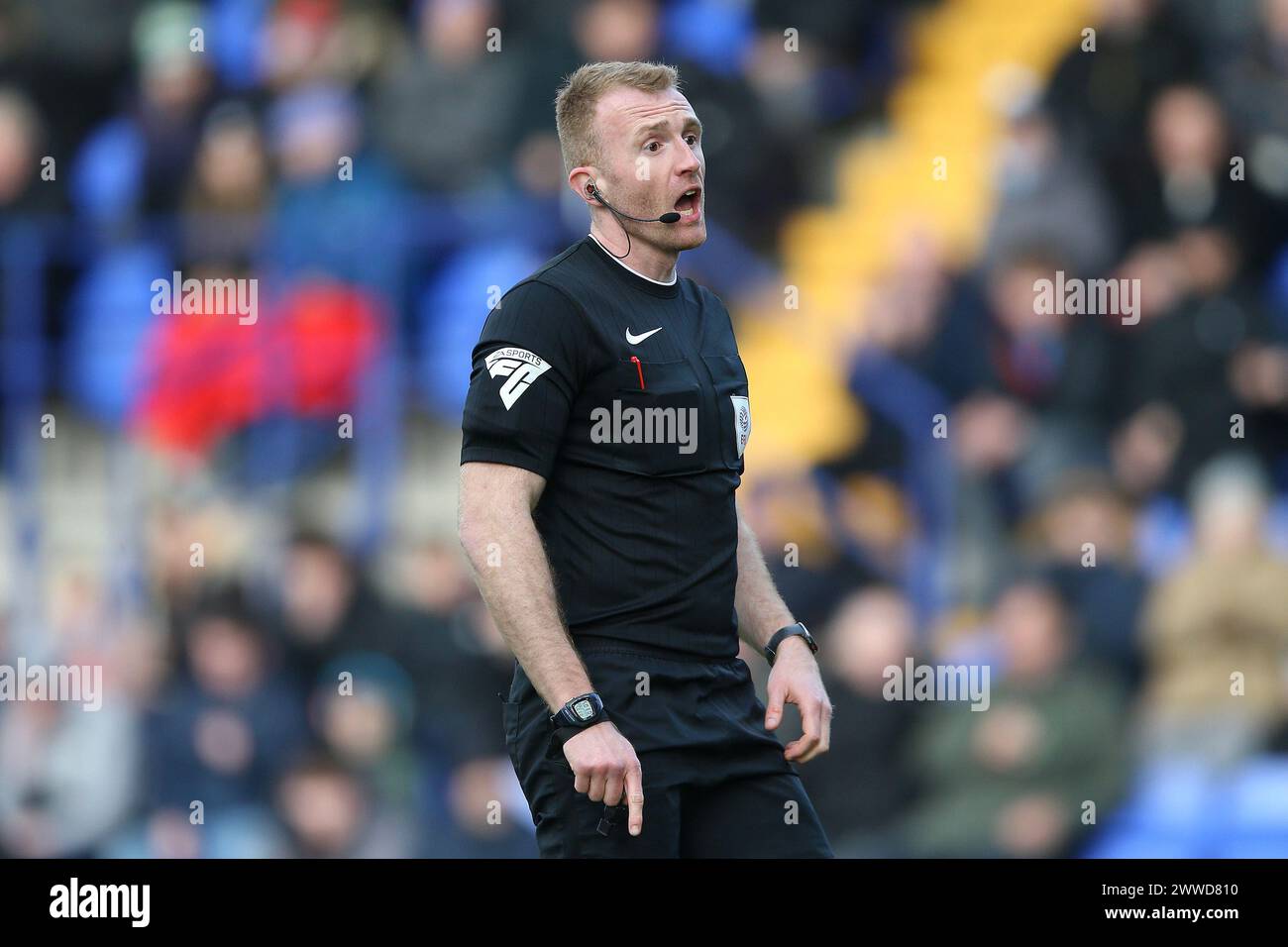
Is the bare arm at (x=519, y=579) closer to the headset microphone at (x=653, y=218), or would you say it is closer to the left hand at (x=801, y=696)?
the left hand at (x=801, y=696)

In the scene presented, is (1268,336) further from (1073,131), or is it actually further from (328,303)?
(328,303)

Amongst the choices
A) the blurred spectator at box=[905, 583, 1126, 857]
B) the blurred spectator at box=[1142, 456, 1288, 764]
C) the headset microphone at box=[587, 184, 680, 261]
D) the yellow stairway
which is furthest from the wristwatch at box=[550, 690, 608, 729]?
the blurred spectator at box=[1142, 456, 1288, 764]

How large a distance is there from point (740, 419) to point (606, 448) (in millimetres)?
346

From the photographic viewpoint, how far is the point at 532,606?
3354 millimetres

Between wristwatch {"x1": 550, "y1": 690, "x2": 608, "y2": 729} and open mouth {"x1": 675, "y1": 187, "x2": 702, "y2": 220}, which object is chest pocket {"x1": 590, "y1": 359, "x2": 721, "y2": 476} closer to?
open mouth {"x1": 675, "y1": 187, "x2": 702, "y2": 220}

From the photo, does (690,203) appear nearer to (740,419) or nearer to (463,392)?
(740,419)

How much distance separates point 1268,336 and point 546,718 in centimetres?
489

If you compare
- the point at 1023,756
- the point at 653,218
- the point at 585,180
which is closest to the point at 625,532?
the point at 653,218

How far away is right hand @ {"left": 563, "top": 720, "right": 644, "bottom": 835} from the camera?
3.27 m

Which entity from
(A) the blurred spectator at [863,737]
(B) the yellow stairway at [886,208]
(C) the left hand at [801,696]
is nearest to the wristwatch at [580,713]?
(C) the left hand at [801,696]

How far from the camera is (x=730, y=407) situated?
3672 mm
